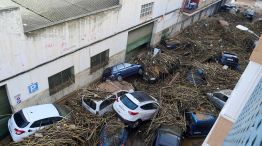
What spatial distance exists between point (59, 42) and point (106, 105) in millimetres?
3976

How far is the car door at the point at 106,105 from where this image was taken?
41.3 feet

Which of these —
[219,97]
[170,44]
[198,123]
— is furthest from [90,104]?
[170,44]

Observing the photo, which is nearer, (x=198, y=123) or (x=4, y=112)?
(x=4, y=112)

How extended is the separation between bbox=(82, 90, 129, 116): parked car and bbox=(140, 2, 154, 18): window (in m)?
7.26

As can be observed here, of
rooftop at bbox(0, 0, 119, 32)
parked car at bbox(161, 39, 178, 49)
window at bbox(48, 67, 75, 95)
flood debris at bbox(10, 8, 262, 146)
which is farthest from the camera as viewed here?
parked car at bbox(161, 39, 178, 49)

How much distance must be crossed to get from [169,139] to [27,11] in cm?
976

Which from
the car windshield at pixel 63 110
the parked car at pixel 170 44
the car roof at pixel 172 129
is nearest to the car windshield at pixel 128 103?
the car roof at pixel 172 129

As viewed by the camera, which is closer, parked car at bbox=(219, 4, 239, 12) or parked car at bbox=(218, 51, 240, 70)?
parked car at bbox=(218, 51, 240, 70)

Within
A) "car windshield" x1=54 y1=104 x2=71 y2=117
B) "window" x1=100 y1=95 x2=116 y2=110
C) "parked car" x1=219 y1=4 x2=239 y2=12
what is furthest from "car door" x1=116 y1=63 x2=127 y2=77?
"parked car" x1=219 y1=4 x2=239 y2=12

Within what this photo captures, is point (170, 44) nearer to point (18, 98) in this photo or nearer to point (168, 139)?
point (168, 139)

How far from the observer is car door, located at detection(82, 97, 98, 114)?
12.4 metres

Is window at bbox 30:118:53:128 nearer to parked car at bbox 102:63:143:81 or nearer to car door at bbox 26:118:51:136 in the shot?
car door at bbox 26:118:51:136

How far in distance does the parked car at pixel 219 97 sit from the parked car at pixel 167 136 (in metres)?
3.75

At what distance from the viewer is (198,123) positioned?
489 inches
